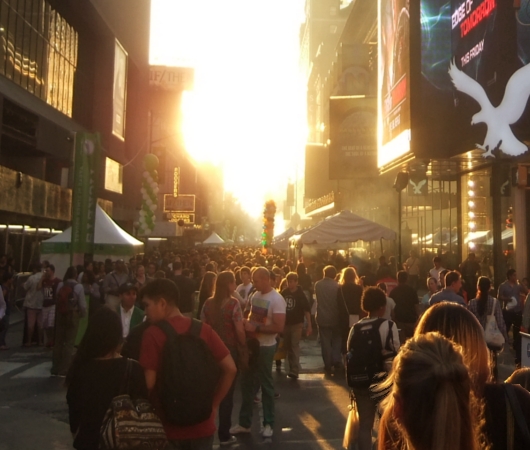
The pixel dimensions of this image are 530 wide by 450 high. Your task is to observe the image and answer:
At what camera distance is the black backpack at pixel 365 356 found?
5652 millimetres

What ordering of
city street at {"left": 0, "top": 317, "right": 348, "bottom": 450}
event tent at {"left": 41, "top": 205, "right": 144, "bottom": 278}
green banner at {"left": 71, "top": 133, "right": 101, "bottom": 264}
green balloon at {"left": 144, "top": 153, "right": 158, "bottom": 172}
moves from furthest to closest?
green balloon at {"left": 144, "top": 153, "right": 158, "bottom": 172} → event tent at {"left": 41, "top": 205, "right": 144, "bottom": 278} → green banner at {"left": 71, "top": 133, "right": 101, "bottom": 264} → city street at {"left": 0, "top": 317, "right": 348, "bottom": 450}

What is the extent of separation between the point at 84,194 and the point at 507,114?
10.5m

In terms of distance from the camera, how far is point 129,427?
3.64 m

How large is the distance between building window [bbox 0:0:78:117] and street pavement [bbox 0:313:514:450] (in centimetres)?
1720

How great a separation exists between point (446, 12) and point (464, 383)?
19951mm

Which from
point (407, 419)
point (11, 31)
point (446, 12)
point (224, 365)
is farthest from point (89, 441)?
point (11, 31)

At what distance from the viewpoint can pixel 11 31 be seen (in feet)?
89.6

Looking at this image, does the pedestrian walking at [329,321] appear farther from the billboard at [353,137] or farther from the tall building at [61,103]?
the billboard at [353,137]

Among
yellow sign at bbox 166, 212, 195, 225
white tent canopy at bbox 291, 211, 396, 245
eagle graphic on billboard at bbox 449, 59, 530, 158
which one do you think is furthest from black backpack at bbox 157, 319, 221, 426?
yellow sign at bbox 166, 212, 195, 225

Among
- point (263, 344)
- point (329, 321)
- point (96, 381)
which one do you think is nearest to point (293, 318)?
point (329, 321)

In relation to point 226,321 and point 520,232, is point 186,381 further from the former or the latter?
point 520,232

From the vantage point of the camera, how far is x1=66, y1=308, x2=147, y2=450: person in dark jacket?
3904mm

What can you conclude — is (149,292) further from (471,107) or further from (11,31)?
(11,31)

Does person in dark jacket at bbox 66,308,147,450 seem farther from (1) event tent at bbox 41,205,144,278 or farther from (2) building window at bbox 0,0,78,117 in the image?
(2) building window at bbox 0,0,78,117
